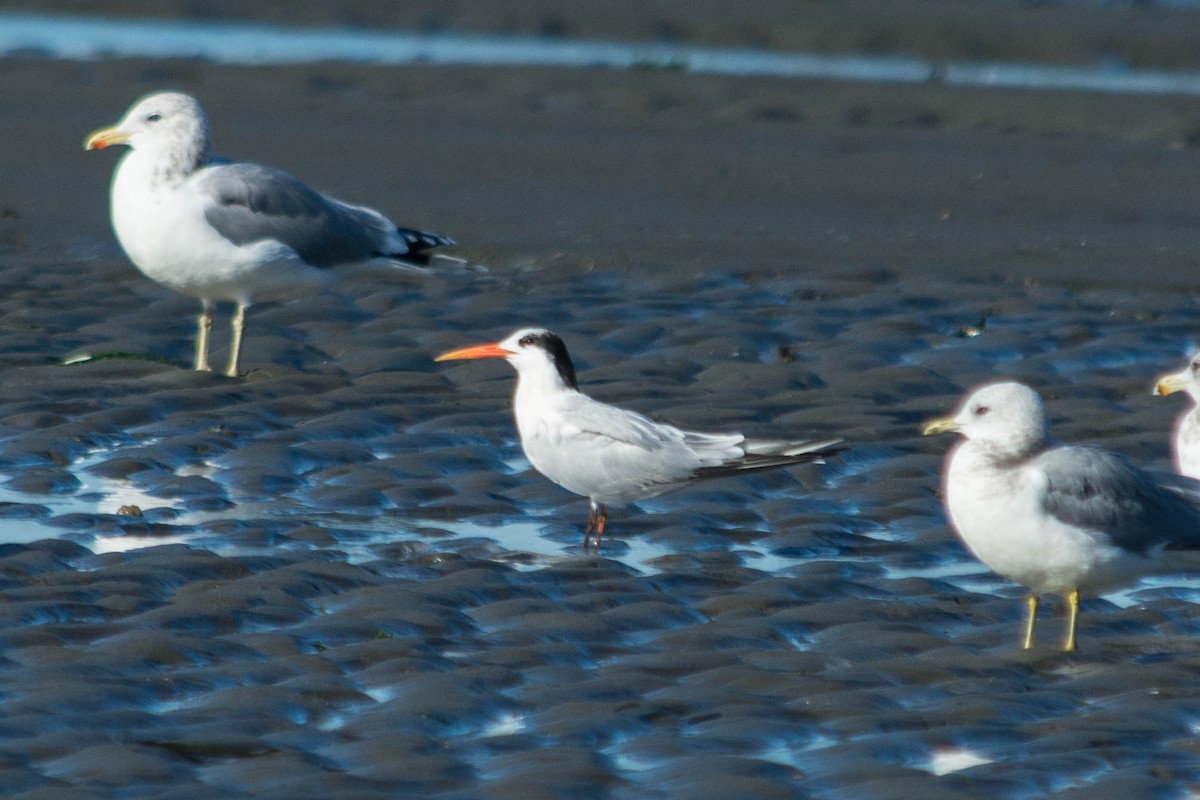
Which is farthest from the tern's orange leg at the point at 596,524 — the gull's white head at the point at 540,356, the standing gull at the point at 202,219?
the standing gull at the point at 202,219

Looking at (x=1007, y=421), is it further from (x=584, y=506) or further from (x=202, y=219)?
(x=202, y=219)

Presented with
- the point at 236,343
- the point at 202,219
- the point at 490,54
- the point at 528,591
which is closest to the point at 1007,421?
the point at 528,591

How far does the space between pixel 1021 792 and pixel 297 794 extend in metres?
1.87

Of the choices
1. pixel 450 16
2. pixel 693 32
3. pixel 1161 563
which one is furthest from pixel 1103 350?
pixel 450 16

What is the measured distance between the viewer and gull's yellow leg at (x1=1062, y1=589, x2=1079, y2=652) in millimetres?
6604

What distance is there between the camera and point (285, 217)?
35.6 ft

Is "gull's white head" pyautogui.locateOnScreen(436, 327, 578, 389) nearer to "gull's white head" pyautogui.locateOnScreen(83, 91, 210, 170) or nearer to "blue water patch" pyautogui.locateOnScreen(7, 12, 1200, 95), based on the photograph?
"gull's white head" pyautogui.locateOnScreen(83, 91, 210, 170)

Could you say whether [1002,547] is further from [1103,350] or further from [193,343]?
[193,343]

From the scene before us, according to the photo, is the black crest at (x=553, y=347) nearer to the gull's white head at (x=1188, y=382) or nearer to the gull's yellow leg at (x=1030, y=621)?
the gull's yellow leg at (x=1030, y=621)

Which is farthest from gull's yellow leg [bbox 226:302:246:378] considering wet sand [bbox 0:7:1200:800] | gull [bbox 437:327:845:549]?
gull [bbox 437:327:845:549]

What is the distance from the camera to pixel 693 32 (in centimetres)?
2744

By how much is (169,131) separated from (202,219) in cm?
53

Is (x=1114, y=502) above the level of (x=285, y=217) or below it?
below

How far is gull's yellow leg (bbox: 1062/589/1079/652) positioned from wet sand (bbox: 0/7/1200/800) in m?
0.06
